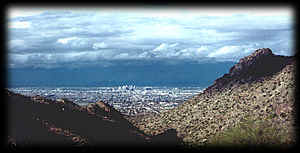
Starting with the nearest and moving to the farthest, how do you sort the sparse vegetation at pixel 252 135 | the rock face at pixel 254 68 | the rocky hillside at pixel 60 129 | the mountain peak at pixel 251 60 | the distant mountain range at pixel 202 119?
the rocky hillside at pixel 60 129
the distant mountain range at pixel 202 119
the sparse vegetation at pixel 252 135
the rock face at pixel 254 68
the mountain peak at pixel 251 60

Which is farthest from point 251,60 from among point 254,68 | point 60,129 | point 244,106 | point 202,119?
point 60,129

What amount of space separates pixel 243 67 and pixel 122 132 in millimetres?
29990

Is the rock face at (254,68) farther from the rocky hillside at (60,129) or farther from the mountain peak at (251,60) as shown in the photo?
the rocky hillside at (60,129)

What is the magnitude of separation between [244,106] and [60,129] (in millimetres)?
27476

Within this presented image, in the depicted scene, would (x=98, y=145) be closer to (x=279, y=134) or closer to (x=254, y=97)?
(x=279, y=134)

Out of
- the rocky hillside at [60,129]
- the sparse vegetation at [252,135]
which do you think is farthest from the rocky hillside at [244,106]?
the rocky hillside at [60,129]

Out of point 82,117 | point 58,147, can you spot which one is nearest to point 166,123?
point 82,117

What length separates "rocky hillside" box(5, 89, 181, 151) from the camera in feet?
131

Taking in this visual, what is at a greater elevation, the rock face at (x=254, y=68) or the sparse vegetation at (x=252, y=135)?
the rock face at (x=254, y=68)

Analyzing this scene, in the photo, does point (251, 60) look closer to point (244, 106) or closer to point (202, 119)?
point (244, 106)

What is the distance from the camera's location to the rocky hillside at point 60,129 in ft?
131

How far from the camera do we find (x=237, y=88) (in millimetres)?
65875

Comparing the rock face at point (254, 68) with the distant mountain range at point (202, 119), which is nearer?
the distant mountain range at point (202, 119)

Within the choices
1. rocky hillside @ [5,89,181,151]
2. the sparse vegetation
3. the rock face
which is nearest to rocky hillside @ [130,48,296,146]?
the rock face
